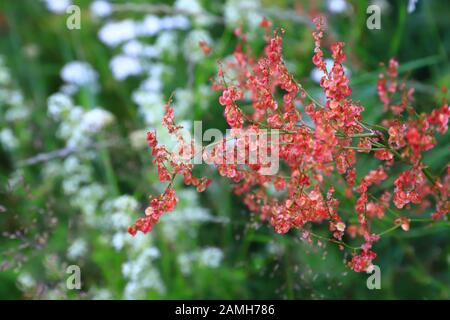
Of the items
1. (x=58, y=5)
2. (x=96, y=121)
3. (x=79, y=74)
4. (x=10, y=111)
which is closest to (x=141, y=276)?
(x=96, y=121)

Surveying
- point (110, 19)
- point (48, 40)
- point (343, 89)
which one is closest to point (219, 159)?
point (343, 89)

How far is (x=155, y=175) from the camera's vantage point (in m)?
2.48

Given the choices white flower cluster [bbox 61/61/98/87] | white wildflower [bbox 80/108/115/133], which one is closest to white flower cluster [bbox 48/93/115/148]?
white wildflower [bbox 80/108/115/133]

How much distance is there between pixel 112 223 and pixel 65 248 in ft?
1.01

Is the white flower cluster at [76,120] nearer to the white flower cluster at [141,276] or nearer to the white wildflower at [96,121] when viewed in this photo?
the white wildflower at [96,121]

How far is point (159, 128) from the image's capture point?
2561 millimetres

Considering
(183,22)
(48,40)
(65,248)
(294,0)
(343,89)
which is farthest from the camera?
(48,40)

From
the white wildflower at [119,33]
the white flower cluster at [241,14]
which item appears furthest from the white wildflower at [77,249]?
the white flower cluster at [241,14]

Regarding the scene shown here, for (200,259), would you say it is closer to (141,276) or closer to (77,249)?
(141,276)

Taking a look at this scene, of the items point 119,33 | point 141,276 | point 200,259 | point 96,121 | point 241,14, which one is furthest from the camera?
point 119,33

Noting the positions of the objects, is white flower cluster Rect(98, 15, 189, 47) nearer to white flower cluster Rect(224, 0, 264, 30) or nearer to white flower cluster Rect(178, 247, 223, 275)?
white flower cluster Rect(224, 0, 264, 30)

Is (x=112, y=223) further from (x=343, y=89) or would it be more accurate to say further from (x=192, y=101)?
(x=343, y=89)

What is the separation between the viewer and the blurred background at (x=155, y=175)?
2.24 m

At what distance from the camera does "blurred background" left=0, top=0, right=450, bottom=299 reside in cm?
224
